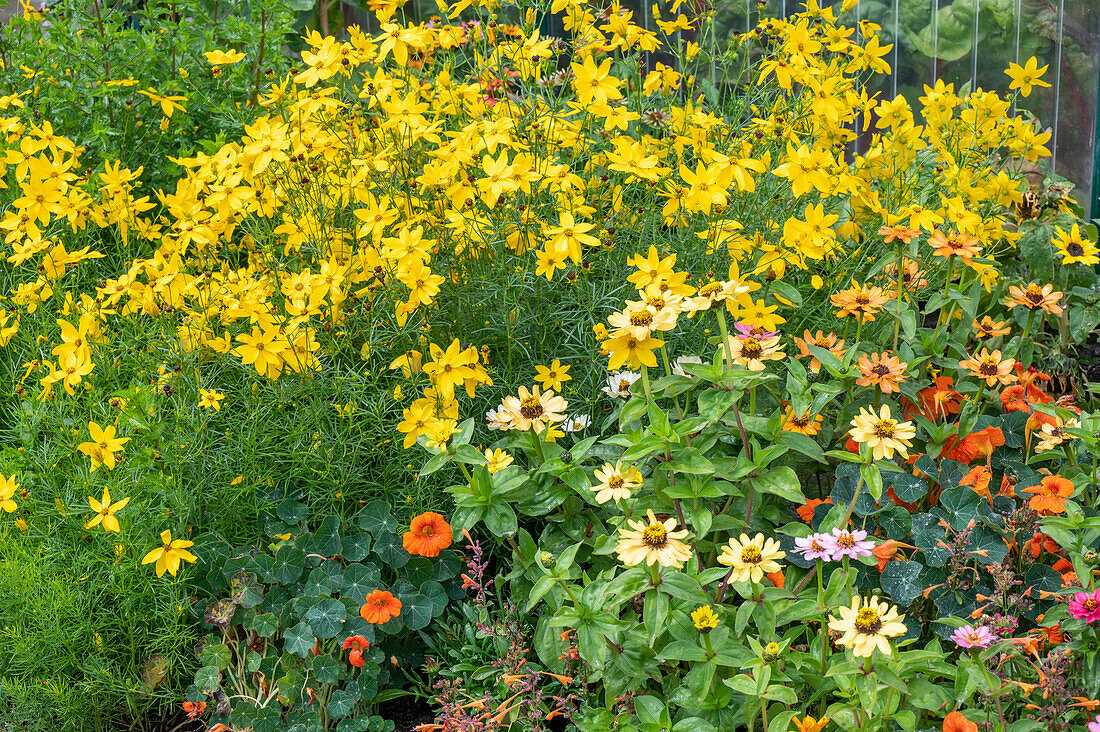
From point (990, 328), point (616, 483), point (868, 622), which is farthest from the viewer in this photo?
point (990, 328)

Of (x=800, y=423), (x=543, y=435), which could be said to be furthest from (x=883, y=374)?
(x=543, y=435)

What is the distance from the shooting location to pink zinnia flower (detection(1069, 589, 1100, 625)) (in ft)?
4.77

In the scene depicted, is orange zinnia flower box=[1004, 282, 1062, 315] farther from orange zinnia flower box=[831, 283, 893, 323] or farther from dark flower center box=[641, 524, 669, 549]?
dark flower center box=[641, 524, 669, 549]

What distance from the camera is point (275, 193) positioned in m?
2.30

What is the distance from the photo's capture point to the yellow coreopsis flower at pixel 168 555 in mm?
1918

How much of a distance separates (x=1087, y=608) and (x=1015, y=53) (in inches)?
118

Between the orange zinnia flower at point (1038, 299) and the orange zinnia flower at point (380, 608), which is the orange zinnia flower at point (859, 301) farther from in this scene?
the orange zinnia flower at point (380, 608)

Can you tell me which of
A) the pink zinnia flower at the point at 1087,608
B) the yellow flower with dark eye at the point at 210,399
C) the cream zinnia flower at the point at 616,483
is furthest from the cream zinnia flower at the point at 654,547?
the yellow flower with dark eye at the point at 210,399

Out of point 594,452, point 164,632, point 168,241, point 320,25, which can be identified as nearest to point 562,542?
point 594,452

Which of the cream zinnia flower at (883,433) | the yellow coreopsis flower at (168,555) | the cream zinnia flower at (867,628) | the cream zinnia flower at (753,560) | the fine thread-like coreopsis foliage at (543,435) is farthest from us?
the yellow coreopsis flower at (168,555)

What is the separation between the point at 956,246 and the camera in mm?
2035

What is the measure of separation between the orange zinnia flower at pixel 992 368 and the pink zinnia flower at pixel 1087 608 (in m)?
0.61

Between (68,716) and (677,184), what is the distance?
6.02 feet

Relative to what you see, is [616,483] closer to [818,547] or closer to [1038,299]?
[818,547]
